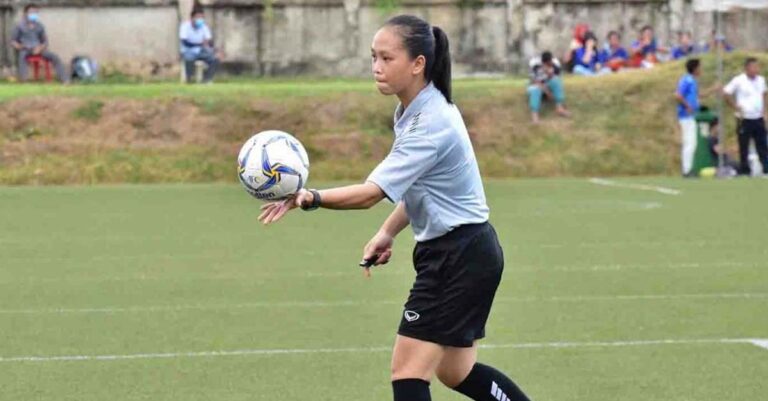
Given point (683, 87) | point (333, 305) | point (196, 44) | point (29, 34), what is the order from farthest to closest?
1. point (29, 34)
2. point (196, 44)
3. point (683, 87)
4. point (333, 305)

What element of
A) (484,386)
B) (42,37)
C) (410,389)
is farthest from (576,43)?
(410,389)

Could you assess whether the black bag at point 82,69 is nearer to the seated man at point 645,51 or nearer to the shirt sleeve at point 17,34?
the shirt sleeve at point 17,34

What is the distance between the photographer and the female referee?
657 centimetres

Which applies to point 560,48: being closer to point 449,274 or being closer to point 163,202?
point 163,202

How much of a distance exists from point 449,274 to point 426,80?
759 mm

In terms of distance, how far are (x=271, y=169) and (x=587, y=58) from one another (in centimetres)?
3167

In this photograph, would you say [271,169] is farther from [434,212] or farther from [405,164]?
[434,212]

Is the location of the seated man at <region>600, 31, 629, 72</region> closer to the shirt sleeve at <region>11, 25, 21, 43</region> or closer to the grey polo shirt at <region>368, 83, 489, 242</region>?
the shirt sleeve at <region>11, 25, 21, 43</region>

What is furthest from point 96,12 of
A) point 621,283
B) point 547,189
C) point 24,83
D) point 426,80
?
point 426,80

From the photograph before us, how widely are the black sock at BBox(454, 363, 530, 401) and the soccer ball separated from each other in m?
1.14

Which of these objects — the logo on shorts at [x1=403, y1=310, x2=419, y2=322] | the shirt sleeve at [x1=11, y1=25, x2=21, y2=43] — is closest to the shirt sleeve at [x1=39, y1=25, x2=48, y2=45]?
the shirt sleeve at [x1=11, y1=25, x2=21, y2=43]

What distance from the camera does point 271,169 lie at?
6.44m

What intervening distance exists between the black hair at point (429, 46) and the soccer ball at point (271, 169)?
23.4 inches

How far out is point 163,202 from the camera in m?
24.4
